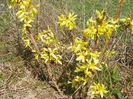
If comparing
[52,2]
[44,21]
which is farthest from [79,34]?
[52,2]

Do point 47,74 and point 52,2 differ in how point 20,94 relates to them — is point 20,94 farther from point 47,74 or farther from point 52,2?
point 52,2

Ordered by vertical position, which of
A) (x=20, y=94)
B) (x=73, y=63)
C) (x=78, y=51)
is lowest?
(x=20, y=94)

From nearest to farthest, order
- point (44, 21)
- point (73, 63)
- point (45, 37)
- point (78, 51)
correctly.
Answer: point (78, 51), point (45, 37), point (73, 63), point (44, 21)

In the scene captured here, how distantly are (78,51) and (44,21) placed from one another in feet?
5.56

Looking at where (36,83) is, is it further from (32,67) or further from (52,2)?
(52,2)

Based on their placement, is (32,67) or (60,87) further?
(32,67)

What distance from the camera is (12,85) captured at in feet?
13.7

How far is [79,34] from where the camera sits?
4582mm

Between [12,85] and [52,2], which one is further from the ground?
[52,2]

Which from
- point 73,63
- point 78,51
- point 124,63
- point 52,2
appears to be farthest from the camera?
point 52,2

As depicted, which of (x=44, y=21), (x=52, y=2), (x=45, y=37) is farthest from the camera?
(x=52, y=2)

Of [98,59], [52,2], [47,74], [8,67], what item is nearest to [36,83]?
[47,74]

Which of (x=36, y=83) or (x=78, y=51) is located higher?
(x=78, y=51)

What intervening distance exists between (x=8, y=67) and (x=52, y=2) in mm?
1550
